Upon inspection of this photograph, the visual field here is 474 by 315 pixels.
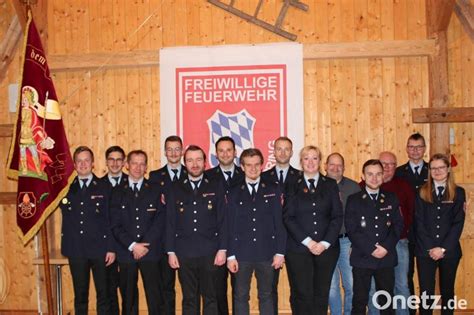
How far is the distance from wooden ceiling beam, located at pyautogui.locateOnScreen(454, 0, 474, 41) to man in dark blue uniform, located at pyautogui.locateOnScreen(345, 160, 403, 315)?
218 cm

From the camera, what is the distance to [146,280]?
4.95 metres

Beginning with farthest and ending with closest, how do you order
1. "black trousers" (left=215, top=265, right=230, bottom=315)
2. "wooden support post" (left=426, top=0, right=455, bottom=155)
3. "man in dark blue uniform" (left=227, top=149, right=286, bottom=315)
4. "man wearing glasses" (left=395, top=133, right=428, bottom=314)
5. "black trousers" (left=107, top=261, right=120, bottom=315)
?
"wooden support post" (left=426, top=0, right=455, bottom=155) → "man wearing glasses" (left=395, top=133, right=428, bottom=314) → "black trousers" (left=107, top=261, right=120, bottom=315) → "black trousers" (left=215, top=265, right=230, bottom=315) → "man in dark blue uniform" (left=227, top=149, right=286, bottom=315)

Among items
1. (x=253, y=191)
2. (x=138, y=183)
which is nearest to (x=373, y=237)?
(x=253, y=191)

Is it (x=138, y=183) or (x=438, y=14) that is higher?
(x=438, y=14)

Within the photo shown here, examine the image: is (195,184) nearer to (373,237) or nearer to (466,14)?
(373,237)

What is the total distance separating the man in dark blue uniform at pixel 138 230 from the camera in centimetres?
490

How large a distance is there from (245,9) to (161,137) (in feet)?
5.25

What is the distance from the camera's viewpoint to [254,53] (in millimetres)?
6172

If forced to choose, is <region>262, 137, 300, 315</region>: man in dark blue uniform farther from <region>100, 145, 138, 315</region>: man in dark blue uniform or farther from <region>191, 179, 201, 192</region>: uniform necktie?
<region>100, 145, 138, 315</region>: man in dark blue uniform

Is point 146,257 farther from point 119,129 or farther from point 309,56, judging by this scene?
point 309,56

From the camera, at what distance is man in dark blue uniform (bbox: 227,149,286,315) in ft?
15.4

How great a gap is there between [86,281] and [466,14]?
174 inches

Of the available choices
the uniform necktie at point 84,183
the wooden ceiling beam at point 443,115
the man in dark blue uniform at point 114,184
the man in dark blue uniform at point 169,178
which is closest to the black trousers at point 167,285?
the man in dark blue uniform at point 169,178

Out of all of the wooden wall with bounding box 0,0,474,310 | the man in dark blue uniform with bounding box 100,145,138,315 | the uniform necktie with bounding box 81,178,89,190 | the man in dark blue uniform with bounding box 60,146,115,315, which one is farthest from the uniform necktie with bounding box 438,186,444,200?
the uniform necktie with bounding box 81,178,89,190
